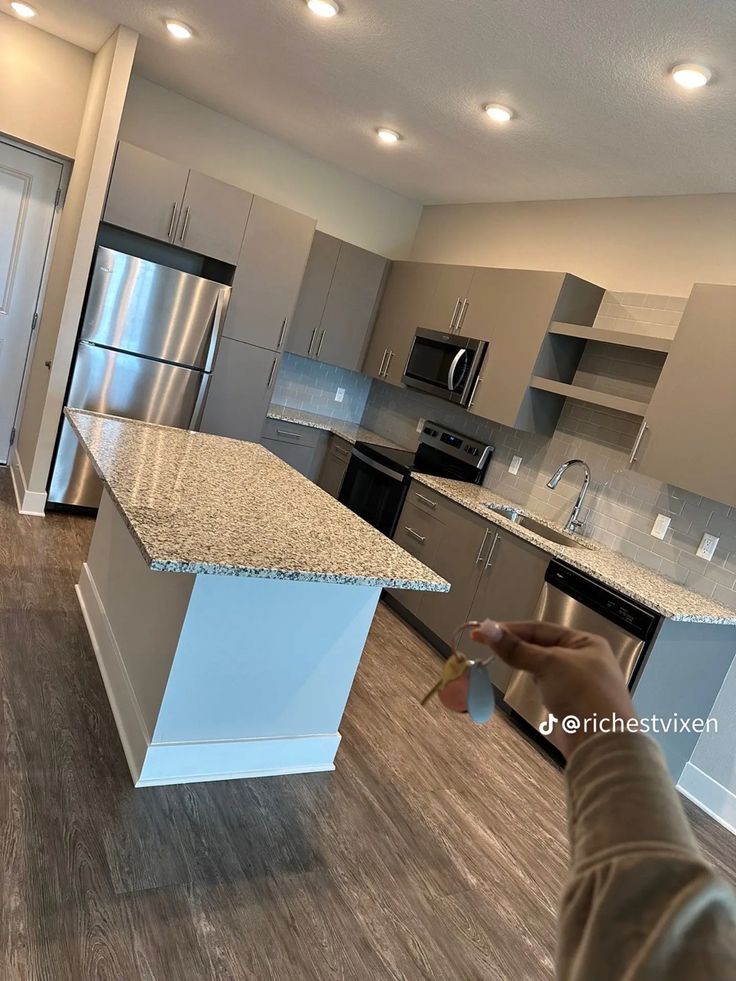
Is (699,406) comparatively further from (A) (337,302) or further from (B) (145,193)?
(B) (145,193)

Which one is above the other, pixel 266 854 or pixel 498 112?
pixel 498 112

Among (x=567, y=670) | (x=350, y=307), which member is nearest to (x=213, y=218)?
(x=350, y=307)

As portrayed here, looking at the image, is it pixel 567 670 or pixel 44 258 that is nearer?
pixel 567 670

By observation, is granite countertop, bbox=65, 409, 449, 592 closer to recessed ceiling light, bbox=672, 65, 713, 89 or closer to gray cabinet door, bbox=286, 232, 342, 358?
recessed ceiling light, bbox=672, 65, 713, 89

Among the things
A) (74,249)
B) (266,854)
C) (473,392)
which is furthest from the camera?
(473,392)

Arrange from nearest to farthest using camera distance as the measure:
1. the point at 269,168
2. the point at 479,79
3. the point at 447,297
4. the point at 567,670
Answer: the point at 567,670 → the point at 479,79 → the point at 447,297 → the point at 269,168

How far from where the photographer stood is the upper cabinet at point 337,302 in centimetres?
515

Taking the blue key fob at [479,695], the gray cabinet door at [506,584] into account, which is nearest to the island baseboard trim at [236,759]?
the gray cabinet door at [506,584]

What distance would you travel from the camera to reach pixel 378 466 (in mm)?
4594

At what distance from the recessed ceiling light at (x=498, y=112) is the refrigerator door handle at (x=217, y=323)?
6.45ft

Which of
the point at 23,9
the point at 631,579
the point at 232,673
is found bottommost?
the point at 232,673

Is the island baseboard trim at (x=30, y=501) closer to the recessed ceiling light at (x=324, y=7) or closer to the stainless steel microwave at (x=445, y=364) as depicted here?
the stainless steel microwave at (x=445, y=364)

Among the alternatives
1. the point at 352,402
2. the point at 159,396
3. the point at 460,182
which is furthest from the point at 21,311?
the point at 460,182

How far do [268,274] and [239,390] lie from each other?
2.62ft
